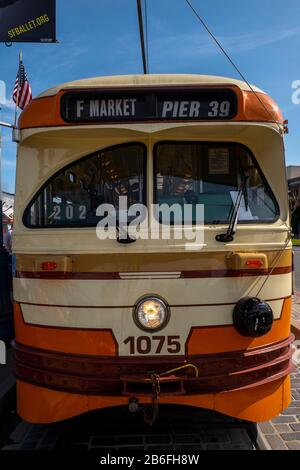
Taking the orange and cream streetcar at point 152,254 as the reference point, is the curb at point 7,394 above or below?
below

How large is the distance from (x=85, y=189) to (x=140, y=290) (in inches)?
34.9

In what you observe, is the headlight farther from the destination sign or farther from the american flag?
the american flag

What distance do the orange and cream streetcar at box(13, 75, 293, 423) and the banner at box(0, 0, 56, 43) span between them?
4.43 m

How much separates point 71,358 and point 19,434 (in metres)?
1.35

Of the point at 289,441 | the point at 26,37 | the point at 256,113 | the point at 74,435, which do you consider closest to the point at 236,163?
the point at 256,113

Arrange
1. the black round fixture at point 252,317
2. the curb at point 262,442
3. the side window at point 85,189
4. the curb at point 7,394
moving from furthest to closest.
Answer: the curb at point 7,394 < the curb at point 262,442 < the side window at point 85,189 < the black round fixture at point 252,317

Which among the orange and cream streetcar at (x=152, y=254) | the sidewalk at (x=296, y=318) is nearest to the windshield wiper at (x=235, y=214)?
the orange and cream streetcar at (x=152, y=254)

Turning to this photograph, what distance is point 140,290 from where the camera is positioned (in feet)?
9.80

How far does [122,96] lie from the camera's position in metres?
3.07

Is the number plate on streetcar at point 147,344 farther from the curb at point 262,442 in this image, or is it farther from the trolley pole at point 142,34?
the trolley pole at point 142,34

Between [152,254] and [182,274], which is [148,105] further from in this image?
[182,274]

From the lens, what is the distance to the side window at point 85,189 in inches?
128

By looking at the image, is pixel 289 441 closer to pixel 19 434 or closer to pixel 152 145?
pixel 19 434

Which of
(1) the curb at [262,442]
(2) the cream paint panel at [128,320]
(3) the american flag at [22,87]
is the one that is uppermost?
(3) the american flag at [22,87]
